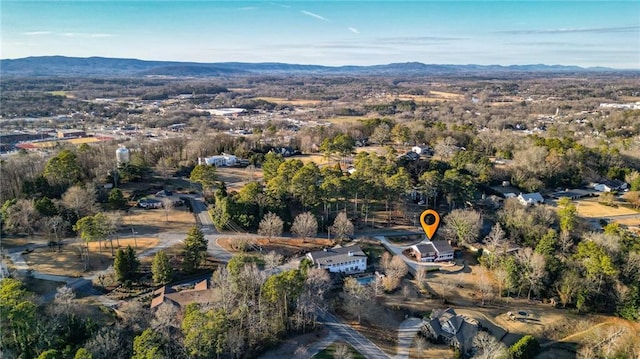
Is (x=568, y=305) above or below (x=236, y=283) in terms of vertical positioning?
below

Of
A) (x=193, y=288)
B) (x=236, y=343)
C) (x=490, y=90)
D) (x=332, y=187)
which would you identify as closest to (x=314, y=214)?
(x=332, y=187)

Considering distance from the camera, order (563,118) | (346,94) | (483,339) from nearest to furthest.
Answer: (483,339), (563,118), (346,94)

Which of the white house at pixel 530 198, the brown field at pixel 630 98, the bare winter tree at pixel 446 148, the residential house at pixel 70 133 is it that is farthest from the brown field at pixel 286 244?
the brown field at pixel 630 98

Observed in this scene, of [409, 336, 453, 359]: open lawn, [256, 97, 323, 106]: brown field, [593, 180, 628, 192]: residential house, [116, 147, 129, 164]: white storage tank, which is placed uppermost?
[256, 97, 323, 106]: brown field

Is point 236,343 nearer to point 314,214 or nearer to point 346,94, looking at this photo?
point 314,214

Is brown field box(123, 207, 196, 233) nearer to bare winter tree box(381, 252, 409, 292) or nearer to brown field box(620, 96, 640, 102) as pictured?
bare winter tree box(381, 252, 409, 292)

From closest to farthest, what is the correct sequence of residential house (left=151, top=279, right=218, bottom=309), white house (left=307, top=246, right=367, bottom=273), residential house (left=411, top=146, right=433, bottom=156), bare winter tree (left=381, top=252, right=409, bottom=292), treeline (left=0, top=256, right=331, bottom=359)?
treeline (left=0, top=256, right=331, bottom=359) → residential house (left=151, top=279, right=218, bottom=309) → bare winter tree (left=381, top=252, right=409, bottom=292) → white house (left=307, top=246, right=367, bottom=273) → residential house (left=411, top=146, right=433, bottom=156)

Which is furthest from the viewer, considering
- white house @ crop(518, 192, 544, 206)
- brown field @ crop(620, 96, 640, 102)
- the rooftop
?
brown field @ crop(620, 96, 640, 102)

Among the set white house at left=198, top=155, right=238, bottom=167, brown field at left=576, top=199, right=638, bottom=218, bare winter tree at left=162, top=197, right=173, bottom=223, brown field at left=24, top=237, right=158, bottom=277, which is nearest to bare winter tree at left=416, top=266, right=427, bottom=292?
brown field at left=24, top=237, right=158, bottom=277
